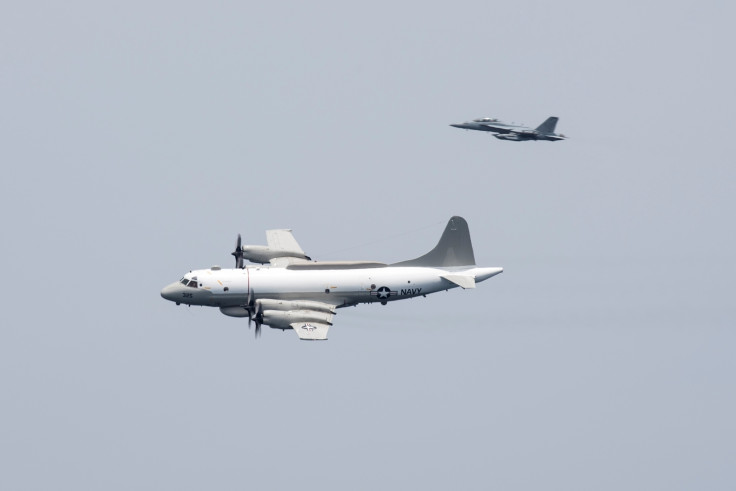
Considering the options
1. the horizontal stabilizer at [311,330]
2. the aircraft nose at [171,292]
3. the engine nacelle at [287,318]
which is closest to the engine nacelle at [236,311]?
the aircraft nose at [171,292]

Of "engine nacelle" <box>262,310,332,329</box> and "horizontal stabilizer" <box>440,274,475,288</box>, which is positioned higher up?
"horizontal stabilizer" <box>440,274,475,288</box>

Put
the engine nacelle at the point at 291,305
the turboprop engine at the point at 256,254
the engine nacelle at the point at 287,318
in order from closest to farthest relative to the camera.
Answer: the engine nacelle at the point at 287,318
the engine nacelle at the point at 291,305
the turboprop engine at the point at 256,254

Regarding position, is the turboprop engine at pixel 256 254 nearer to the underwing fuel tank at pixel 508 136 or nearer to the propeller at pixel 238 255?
the propeller at pixel 238 255

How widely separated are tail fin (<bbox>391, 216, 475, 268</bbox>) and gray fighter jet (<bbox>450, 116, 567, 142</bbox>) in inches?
610

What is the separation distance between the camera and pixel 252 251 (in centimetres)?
9656

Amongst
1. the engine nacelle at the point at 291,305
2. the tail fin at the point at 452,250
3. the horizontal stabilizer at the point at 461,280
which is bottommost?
the engine nacelle at the point at 291,305

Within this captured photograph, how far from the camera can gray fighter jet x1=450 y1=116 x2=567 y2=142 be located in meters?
106

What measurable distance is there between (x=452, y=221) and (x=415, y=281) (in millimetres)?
5750

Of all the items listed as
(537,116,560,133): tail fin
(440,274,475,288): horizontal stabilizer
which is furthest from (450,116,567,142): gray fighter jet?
A: (440,274,475,288): horizontal stabilizer

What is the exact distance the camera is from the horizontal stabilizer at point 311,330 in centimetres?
8325

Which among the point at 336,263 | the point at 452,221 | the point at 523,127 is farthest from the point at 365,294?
the point at 523,127

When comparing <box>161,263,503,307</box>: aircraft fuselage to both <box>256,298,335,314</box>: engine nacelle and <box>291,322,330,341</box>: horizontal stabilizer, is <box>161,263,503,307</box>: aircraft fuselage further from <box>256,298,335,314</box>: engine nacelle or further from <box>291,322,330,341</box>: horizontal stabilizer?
<box>291,322,330,341</box>: horizontal stabilizer

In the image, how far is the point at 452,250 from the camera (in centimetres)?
9319

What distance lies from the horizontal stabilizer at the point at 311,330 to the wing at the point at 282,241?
1286 centimetres
